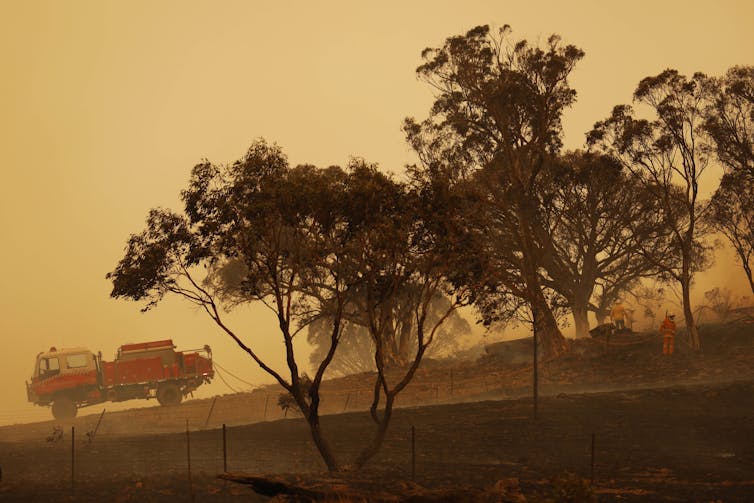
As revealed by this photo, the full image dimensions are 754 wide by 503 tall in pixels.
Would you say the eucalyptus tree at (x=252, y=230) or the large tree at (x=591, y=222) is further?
the large tree at (x=591, y=222)

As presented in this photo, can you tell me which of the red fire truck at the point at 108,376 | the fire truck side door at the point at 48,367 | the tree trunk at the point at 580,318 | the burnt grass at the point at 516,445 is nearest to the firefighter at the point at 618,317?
the burnt grass at the point at 516,445

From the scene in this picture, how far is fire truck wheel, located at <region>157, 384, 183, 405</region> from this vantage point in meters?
53.2

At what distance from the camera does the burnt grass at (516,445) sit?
890 inches

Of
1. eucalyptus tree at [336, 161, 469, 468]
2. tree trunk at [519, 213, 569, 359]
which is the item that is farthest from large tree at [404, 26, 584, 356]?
eucalyptus tree at [336, 161, 469, 468]

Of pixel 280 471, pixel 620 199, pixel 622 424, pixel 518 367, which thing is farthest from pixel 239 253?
pixel 620 199

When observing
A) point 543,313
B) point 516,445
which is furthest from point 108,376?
point 516,445

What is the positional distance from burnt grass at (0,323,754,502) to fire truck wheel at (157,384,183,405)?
3655 mm

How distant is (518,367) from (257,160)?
1178 inches

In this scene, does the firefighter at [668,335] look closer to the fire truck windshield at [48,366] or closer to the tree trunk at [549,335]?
the tree trunk at [549,335]

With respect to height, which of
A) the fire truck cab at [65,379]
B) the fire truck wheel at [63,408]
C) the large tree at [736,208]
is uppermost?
the large tree at [736,208]

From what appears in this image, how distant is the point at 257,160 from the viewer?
993 inches

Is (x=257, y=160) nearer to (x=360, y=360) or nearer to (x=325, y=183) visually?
(x=325, y=183)

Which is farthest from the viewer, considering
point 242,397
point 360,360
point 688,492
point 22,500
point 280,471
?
point 360,360

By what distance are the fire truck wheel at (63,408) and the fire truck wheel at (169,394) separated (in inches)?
201
